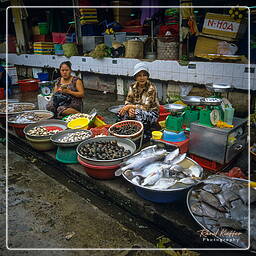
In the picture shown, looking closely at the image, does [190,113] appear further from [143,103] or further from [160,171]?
[160,171]

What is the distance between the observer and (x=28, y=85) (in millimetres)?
9828

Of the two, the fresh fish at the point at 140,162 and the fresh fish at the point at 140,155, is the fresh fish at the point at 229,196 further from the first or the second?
the fresh fish at the point at 140,155

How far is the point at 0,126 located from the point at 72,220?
4307mm

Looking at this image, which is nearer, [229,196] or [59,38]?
[229,196]

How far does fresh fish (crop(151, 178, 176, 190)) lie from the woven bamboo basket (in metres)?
5.71

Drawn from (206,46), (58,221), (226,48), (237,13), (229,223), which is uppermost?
(237,13)

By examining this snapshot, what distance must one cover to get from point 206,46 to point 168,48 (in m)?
1.04

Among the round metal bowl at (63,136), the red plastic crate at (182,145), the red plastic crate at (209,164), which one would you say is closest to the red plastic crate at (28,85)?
the round metal bowl at (63,136)

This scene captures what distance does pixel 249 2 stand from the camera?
770 cm

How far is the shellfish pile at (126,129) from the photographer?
13.1 feet

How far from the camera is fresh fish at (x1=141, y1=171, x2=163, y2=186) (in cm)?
272

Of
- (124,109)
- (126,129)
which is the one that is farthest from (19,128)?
(126,129)

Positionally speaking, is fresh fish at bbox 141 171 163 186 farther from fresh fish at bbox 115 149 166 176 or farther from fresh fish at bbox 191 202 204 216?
fresh fish at bbox 191 202 204 216

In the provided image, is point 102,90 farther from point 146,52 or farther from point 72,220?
point 72,220
